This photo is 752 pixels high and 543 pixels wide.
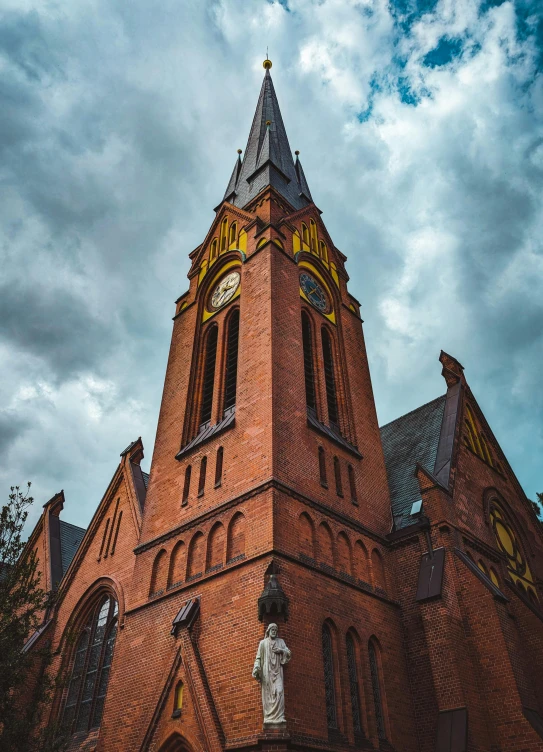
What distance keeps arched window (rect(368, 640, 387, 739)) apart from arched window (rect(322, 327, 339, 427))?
6.96m

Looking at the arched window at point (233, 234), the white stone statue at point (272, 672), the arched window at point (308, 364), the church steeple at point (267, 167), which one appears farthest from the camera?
the church steeple at point (267, 167)

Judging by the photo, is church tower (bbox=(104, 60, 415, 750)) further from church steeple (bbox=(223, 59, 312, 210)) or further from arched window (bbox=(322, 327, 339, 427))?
church steeple (bbox=(223, 59, 312, 210))

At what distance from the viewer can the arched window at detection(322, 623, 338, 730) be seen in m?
12.6

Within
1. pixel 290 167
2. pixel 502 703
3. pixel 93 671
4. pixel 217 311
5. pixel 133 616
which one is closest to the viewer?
pixel 502 703

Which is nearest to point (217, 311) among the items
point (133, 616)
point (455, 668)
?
point (133, 616)

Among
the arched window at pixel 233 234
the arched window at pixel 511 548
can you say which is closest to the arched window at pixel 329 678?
the arched window at pixel 511 548

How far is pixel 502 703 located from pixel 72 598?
13.8 metres

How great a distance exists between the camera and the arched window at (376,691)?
44.7 feet

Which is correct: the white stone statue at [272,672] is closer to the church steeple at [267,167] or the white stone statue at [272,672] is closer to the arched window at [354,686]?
the arched window at [354,686]

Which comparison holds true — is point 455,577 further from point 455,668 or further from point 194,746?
point 194,746

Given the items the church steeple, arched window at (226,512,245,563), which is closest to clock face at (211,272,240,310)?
the church steeple

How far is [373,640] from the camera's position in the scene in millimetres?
14750

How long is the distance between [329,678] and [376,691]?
1753mm

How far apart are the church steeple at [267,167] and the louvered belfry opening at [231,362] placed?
729cm
